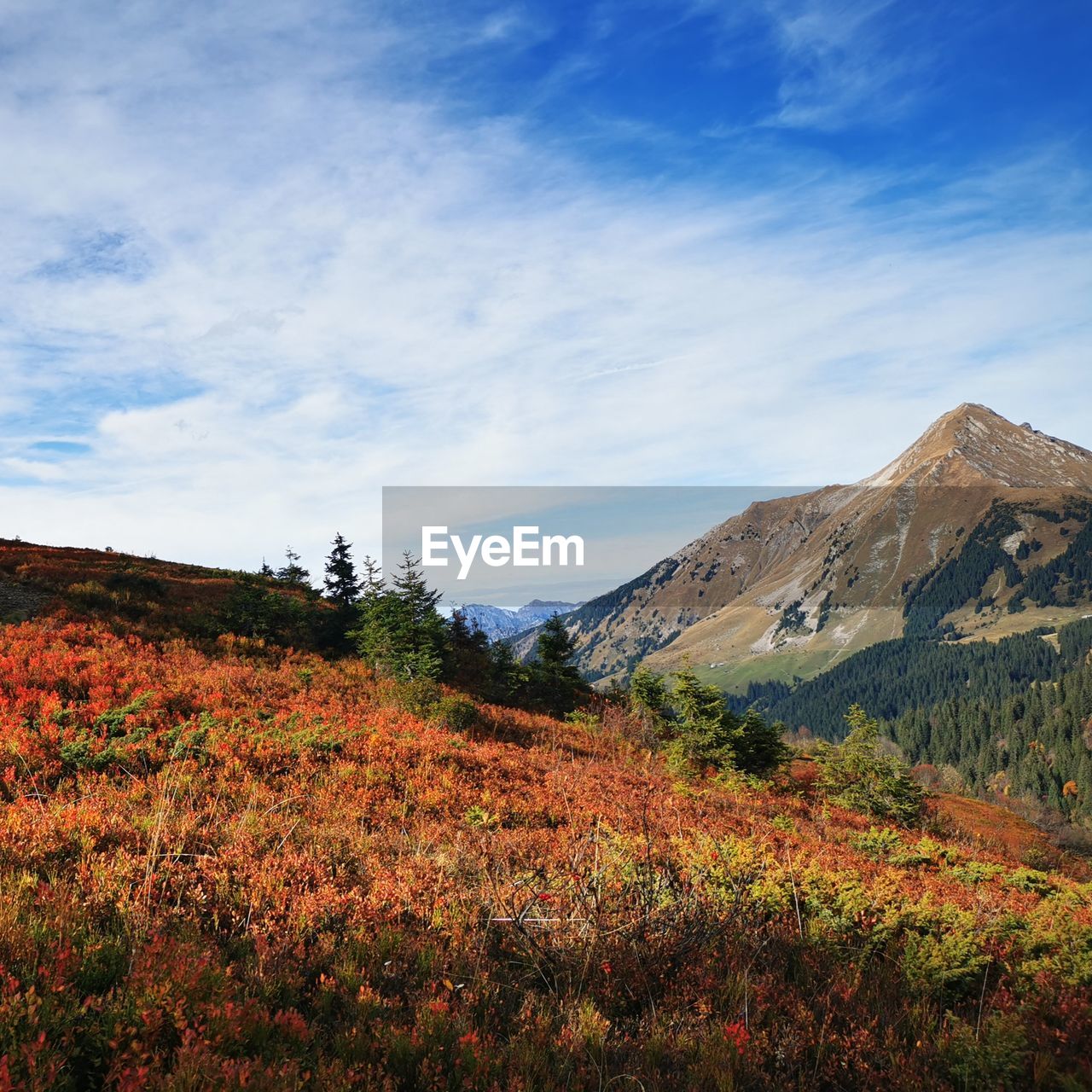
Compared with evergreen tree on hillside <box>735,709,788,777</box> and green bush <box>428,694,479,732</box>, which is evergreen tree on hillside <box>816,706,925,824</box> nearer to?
evergreen tree on hillside <box>735,709,788,777</box>

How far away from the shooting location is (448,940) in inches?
230

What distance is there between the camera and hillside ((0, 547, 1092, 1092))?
4098mm

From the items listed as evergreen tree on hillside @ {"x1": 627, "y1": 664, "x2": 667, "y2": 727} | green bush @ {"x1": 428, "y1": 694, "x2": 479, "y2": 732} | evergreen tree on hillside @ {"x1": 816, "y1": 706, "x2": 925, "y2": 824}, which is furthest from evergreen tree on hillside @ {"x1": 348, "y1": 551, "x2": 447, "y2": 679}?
evergreen tree on hillside @ {"x1": 816, "y1": 706, "x2": 925, "y2": 824}

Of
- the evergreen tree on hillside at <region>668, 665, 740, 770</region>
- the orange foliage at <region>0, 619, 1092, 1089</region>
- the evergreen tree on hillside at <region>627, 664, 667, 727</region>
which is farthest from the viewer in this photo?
the evergreen tree on hillside at <region>627, 664, 667, 727</region>

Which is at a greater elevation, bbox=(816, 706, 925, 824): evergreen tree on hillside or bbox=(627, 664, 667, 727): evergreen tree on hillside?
bbox=(627, 664, 667, 727): evergreen tree on hillside

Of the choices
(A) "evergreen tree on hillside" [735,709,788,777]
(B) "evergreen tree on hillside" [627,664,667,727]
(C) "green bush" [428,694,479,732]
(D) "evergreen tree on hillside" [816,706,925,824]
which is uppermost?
(C) "green bush" [428,694,479,732]

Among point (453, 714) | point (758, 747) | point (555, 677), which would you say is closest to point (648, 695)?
point (555, 677)

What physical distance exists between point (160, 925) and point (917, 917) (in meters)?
8.25

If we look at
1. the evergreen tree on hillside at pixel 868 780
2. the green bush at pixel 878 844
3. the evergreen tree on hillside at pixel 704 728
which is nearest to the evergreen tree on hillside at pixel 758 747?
the evergreen tree on hillside at pixel 704 728

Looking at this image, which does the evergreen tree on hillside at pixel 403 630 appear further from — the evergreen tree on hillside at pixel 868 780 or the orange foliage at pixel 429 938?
the evergreen tree on hillside at pixel 868 780

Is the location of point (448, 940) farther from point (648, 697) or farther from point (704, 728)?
point (648, 697)

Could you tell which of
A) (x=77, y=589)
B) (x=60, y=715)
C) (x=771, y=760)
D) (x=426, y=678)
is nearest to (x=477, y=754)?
(x=426, y=678)

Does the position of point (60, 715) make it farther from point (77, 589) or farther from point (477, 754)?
point (77, 589)

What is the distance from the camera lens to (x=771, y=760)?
24.0m
